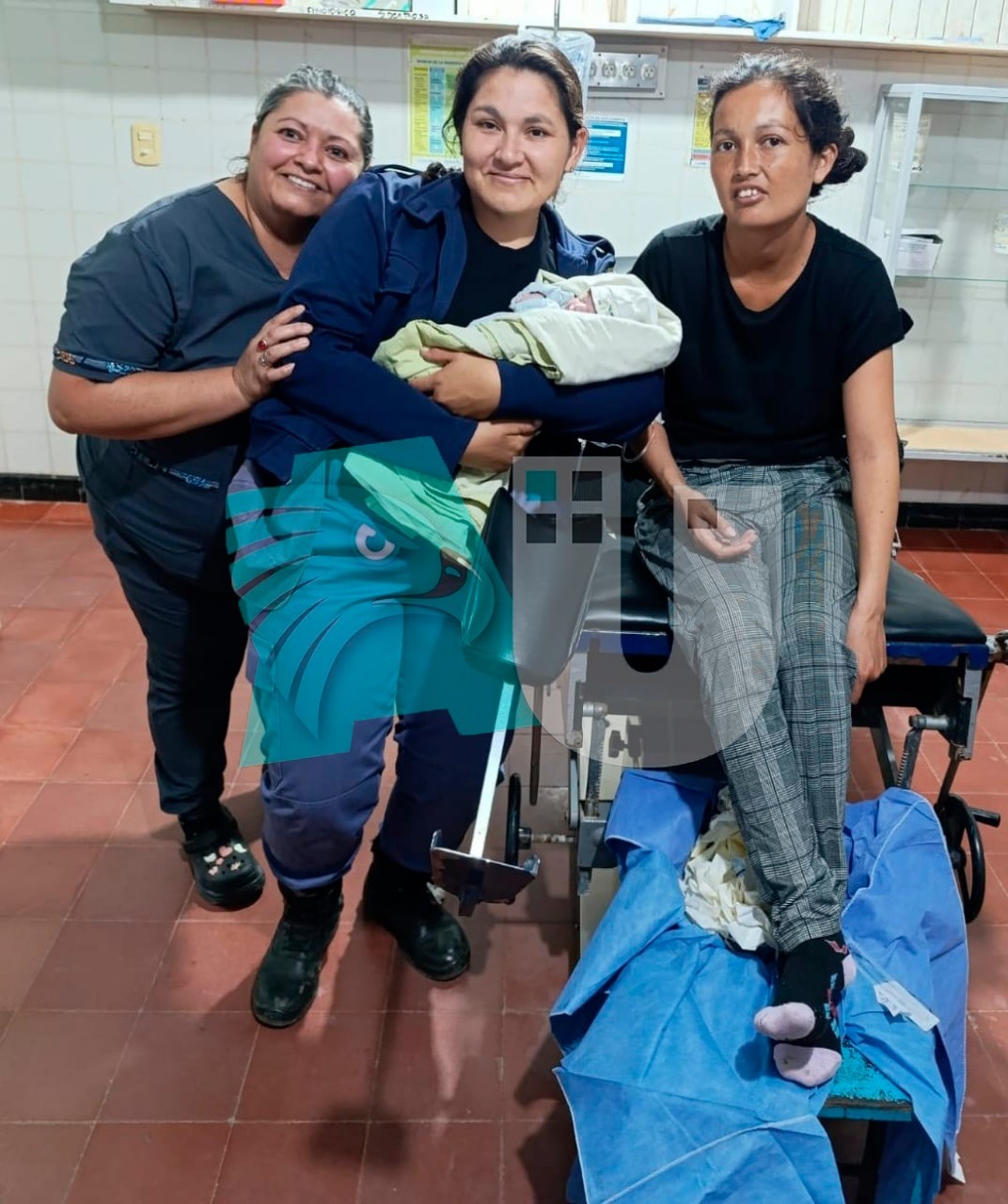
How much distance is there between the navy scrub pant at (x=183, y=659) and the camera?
1.74 m

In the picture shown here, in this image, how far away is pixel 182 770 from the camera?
1915mm

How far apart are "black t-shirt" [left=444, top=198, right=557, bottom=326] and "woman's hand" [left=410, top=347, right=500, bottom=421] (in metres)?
0.09

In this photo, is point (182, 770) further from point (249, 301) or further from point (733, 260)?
point (733, 260)

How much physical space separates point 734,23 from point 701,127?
310 millimetres

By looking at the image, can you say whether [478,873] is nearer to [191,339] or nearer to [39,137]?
[191,339]

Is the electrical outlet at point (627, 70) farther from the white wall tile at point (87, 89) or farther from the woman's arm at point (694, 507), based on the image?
the woman's arm at point (694, 507)

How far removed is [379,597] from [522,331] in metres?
0.42

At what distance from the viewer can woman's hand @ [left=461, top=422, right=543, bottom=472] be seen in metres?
1.47

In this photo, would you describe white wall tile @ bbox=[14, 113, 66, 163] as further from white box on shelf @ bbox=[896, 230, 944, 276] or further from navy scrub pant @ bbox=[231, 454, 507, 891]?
white box on shelf @ bbox=[896, 230, 944, 276]

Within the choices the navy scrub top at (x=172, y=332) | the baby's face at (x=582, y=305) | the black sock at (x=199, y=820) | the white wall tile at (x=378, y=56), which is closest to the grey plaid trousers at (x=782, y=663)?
the baby's face at (x=582, y=305)

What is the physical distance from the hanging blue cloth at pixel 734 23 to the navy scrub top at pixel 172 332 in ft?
7.07

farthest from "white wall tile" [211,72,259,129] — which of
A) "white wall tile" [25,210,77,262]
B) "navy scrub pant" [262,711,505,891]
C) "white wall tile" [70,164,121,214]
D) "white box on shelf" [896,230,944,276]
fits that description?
"navy scrub pant" [262,711,505,891]

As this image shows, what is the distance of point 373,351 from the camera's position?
1.54 meters

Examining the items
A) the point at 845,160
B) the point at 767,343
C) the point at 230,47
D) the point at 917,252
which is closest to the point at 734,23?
the point at 917,252
